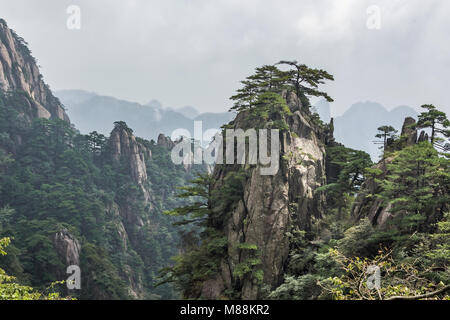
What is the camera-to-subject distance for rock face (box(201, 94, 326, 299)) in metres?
15.1

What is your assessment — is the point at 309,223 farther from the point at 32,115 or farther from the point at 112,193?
the point at 32,115

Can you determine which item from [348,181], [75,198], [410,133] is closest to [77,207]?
[75,198]

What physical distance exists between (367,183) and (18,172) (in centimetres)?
4236

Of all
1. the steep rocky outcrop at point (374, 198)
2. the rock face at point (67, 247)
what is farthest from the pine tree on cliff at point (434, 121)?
the rock face at point (67, 247)

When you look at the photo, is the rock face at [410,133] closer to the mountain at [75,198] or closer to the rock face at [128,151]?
the mountain at [75,198]

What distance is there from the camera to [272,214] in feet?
51.6

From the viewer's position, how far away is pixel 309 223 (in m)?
16.8

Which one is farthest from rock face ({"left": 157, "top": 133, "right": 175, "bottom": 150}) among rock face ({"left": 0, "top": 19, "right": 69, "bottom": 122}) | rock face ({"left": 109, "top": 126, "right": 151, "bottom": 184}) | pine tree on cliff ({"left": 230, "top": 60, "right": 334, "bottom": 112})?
pine tree on cliff ({"left": 230, "top": 60, "right": 334, "bottom": 112})

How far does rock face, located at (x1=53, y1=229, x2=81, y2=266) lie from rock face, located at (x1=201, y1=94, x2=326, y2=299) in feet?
65.5

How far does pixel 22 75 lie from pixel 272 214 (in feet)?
176

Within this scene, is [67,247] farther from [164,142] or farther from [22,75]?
[164,142]

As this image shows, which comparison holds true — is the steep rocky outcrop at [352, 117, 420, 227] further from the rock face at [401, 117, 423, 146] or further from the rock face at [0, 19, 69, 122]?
the rock face at [0, 19, 69, 122]


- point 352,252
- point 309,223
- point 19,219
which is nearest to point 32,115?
point 19,219

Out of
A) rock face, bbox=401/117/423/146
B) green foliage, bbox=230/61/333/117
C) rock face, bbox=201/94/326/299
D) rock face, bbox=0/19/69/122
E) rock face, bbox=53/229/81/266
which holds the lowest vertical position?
rock face, bbox=53/229/81/266
